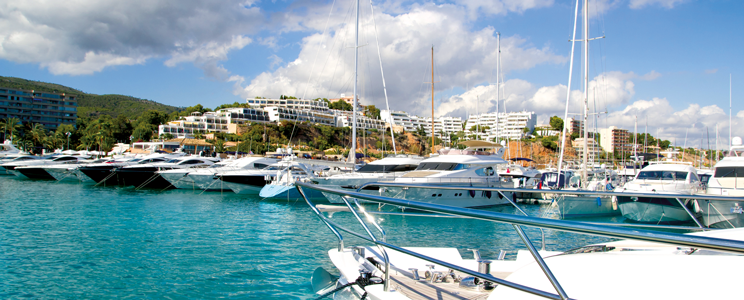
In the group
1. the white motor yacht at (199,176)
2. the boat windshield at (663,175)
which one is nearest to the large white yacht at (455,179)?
the boat windshield at (663,175)

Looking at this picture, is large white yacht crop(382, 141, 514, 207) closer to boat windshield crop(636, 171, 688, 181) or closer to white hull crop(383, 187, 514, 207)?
white hull crop(383, 187, 514, 207)

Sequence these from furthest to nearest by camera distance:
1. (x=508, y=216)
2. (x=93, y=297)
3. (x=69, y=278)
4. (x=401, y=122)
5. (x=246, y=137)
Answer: (x=401, y=122), (x=246, y=137), (x=69, y=278), (x=93, y=297), (x=508, y=216)

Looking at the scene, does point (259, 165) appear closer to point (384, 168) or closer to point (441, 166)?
point (384, 168)

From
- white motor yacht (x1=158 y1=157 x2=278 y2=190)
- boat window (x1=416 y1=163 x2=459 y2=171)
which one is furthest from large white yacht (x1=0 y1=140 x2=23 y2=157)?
boat window (x1=416 y1=163 x2=459 y2=171)

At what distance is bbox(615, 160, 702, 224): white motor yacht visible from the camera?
14.8 metres

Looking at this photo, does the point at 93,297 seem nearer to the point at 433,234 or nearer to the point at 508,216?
the point at 508,216

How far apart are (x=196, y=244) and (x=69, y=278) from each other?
3.20 metres

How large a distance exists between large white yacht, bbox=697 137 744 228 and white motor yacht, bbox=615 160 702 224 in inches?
26.6

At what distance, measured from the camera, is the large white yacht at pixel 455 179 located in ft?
61.1

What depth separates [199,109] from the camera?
119875 millimetres

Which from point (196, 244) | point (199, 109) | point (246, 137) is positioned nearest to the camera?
point (196, 244)

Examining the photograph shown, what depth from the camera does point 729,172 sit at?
51.9 feet

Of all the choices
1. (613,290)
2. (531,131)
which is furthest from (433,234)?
(531,131)

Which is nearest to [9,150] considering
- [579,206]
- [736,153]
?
[579,206]
